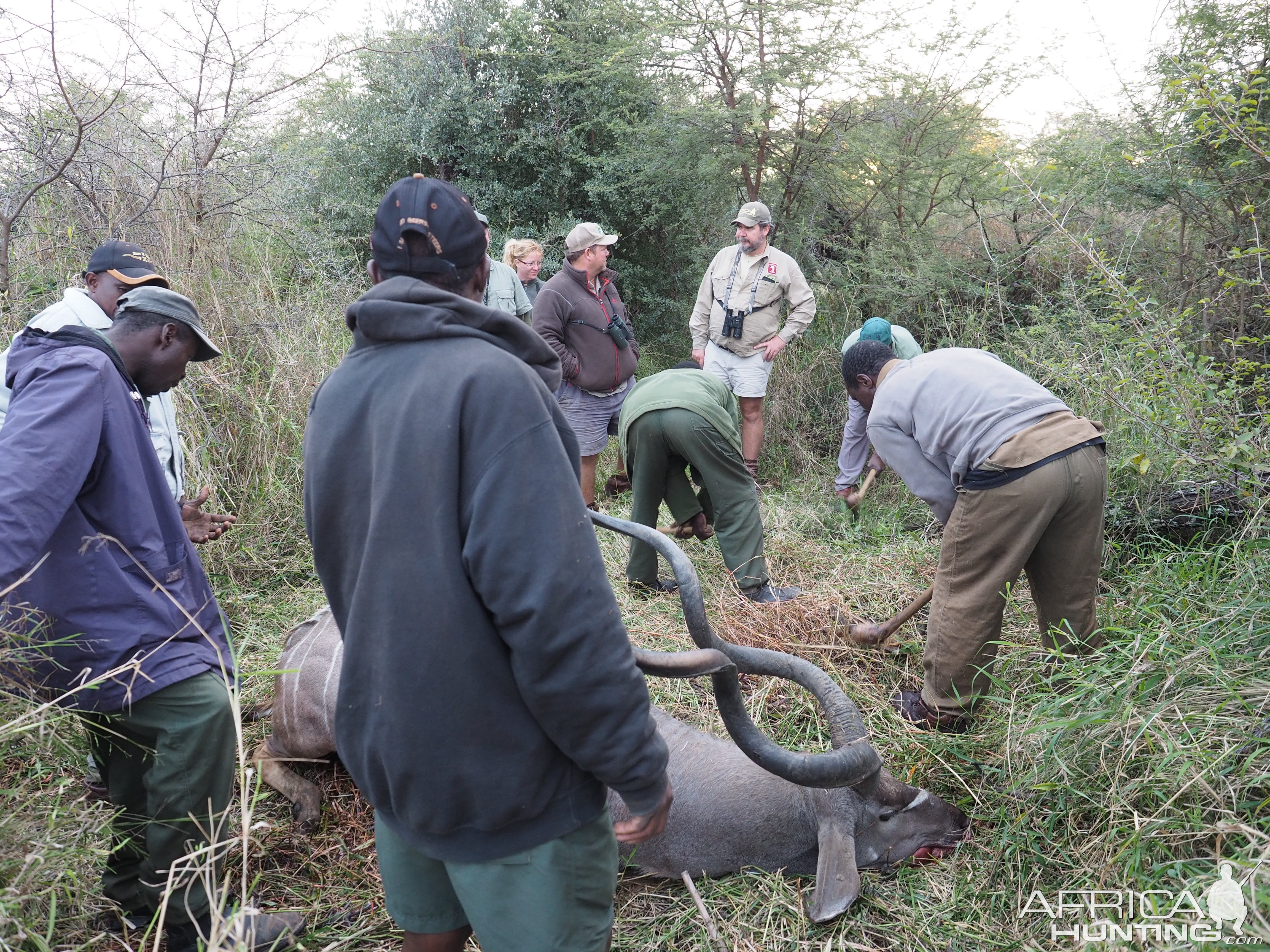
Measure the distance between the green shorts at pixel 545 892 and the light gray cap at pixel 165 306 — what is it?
1837 millimetres

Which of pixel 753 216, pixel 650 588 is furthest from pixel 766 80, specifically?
pixel 650 588

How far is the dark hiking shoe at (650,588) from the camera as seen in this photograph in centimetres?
507

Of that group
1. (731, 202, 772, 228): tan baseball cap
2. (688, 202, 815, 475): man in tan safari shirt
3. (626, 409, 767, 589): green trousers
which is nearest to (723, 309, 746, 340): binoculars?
(688, 202, 815, 475): man in tan safari shirt

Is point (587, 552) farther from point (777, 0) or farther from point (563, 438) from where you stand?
point (777, 0)

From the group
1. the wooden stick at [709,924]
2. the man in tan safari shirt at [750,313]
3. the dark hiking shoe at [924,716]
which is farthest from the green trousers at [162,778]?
the man in tan safari shirt at [750,313]

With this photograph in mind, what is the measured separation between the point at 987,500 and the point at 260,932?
2.98m

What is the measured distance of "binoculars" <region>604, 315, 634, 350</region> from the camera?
6.45 m

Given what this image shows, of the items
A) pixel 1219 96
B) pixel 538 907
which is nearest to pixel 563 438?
pixel 538 907

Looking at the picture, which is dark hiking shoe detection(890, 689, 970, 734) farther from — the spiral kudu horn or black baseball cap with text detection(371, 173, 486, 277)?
black baseball cap with text detection(371, 173, 486, 277)

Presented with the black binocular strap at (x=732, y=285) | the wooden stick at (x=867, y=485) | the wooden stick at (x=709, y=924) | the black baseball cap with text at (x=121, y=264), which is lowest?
the wooden stick at (x=709, y=924)

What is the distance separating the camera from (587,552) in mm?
1518

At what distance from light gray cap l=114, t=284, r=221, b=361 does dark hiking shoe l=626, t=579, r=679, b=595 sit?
9.41ft

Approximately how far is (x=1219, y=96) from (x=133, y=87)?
6.99 m

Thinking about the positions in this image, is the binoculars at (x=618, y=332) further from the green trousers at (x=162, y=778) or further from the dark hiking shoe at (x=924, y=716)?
the green trousers at (x=162, y=778)
